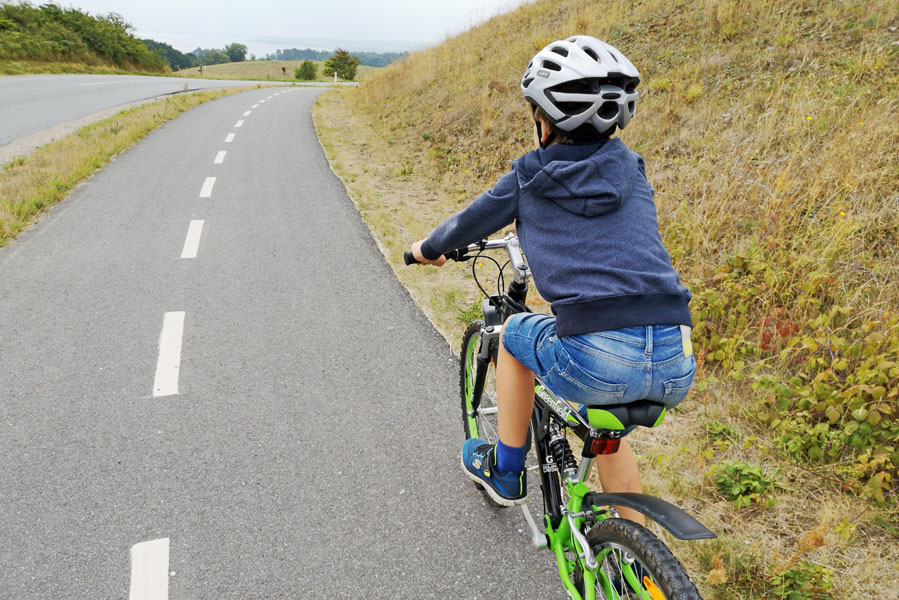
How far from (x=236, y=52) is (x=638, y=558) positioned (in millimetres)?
147413

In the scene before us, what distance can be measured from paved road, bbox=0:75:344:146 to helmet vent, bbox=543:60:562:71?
528 inches

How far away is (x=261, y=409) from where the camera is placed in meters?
3.71

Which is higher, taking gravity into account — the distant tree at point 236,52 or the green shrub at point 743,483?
the distant tree at point 236,52

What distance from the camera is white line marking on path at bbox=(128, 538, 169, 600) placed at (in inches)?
94.7

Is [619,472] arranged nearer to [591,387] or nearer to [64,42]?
[591,387]

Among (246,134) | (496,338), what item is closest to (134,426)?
(496,338)

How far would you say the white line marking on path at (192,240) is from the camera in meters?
6.28

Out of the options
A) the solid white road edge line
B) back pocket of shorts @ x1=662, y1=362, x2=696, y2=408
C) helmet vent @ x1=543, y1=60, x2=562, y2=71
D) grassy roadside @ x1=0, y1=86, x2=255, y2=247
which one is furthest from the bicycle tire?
grassy roadside @ x1=0, y1=86, x2=255, y2=247

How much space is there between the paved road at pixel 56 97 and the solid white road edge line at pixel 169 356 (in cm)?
977

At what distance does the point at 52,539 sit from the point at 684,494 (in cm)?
329

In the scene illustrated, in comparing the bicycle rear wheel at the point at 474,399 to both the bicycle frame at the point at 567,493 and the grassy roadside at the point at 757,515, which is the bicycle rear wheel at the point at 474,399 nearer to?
the bicycle frame at the point at 567,493

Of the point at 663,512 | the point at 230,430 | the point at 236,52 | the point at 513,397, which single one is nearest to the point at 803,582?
the point at 663,512

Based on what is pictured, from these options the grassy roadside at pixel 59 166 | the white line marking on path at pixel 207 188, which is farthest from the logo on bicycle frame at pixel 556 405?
the white line marking on path at pixel 207 188

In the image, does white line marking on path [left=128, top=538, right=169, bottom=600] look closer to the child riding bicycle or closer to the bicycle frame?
the bicycle frame
